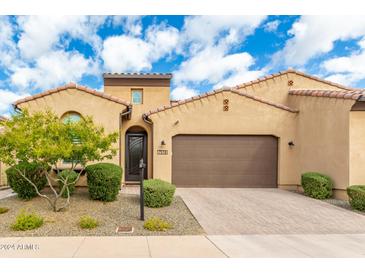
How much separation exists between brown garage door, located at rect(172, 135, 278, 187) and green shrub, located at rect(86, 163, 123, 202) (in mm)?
4053

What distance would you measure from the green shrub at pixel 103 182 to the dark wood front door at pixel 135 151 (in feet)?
14.4

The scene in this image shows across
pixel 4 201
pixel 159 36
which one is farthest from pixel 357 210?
pixel 4 201

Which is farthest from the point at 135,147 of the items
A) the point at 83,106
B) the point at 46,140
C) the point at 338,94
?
the point at 338,94

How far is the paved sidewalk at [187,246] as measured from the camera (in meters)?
4.69

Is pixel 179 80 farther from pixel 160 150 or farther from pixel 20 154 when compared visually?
pixel 20 154

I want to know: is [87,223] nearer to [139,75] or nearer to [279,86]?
[139,75]

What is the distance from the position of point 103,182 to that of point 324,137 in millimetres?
9705

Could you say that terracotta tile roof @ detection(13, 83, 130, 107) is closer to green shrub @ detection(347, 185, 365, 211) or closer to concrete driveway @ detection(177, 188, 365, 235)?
concrete driveway @ detection(177, 188, 365, 235)

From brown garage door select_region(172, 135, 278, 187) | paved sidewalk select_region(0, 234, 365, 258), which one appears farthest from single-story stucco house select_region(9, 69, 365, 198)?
paved sidewalk select_region(0, 234, 365, 258)

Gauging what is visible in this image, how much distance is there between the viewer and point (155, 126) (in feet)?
39.0

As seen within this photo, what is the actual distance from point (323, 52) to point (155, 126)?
384 inches

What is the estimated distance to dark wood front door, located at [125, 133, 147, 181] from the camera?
42.4ft

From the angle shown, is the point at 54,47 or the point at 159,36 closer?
the point at 159,36

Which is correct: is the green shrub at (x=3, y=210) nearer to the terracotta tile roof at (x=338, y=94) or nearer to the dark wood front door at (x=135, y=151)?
the dark wood front door at (x=135, y=151)
